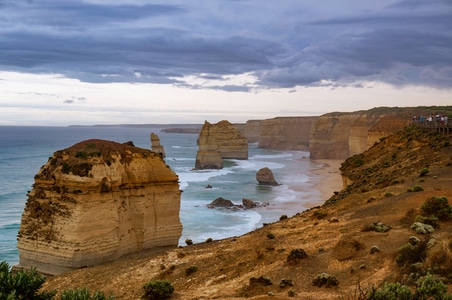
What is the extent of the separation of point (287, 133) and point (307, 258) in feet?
541

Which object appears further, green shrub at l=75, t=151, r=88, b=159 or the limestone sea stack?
green shrub at l=75, t=151, r=88, b=159

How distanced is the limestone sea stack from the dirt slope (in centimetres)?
143

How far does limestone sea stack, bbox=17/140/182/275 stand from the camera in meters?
25.6

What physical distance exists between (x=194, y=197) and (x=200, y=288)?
1792 inches

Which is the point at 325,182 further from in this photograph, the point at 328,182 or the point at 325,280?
the point at 325,280

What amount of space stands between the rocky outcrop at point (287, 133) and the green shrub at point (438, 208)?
15541cm

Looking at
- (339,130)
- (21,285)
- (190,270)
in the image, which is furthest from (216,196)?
(339,130)

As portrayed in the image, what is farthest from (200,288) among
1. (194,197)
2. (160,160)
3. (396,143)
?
(194,197)

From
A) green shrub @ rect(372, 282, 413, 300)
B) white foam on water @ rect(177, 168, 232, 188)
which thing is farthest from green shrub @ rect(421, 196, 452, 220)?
white foam on water @ rect(177, 168, 232, 188)

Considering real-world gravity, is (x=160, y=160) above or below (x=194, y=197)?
above

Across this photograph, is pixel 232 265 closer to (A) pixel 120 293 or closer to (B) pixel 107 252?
(A) pixel 120 293

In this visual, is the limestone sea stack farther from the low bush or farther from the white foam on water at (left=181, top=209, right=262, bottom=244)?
the low bush

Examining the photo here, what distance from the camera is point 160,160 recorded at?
3098 centimetres

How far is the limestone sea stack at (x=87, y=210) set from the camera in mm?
25641
